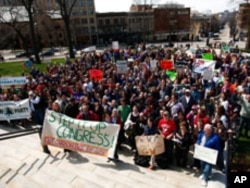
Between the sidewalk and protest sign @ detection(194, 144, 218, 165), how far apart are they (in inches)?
26.2

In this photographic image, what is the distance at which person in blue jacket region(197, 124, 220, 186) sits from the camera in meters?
6.86

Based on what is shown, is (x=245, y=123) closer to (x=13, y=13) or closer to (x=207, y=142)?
(x=207, y=142)

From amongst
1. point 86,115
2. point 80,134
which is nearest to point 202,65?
point 86,115

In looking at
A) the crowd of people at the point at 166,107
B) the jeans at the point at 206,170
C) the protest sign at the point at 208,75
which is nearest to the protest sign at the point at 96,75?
the crowd of people at the point at 166,107

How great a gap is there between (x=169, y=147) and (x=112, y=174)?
177cm

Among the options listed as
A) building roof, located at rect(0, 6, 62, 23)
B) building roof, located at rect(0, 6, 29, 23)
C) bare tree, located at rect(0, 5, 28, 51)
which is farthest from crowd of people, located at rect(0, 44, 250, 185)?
building roof, located at rect(0, 6, 29, 23)

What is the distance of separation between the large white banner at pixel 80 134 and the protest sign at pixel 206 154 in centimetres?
230

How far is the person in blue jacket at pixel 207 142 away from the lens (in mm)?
6855

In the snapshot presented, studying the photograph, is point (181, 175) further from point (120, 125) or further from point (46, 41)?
point (46, 41)

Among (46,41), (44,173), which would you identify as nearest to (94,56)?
(44,173)

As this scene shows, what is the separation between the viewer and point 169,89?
11.6 meters

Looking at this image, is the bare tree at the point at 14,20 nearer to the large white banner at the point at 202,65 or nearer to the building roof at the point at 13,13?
the building roof at the point at 13,13

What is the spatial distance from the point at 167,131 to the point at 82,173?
8.81 feet

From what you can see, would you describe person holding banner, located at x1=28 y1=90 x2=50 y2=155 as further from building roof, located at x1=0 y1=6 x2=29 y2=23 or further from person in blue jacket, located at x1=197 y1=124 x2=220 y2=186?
building roof, located at x1=0 y1=6 x2=29 y2=23
